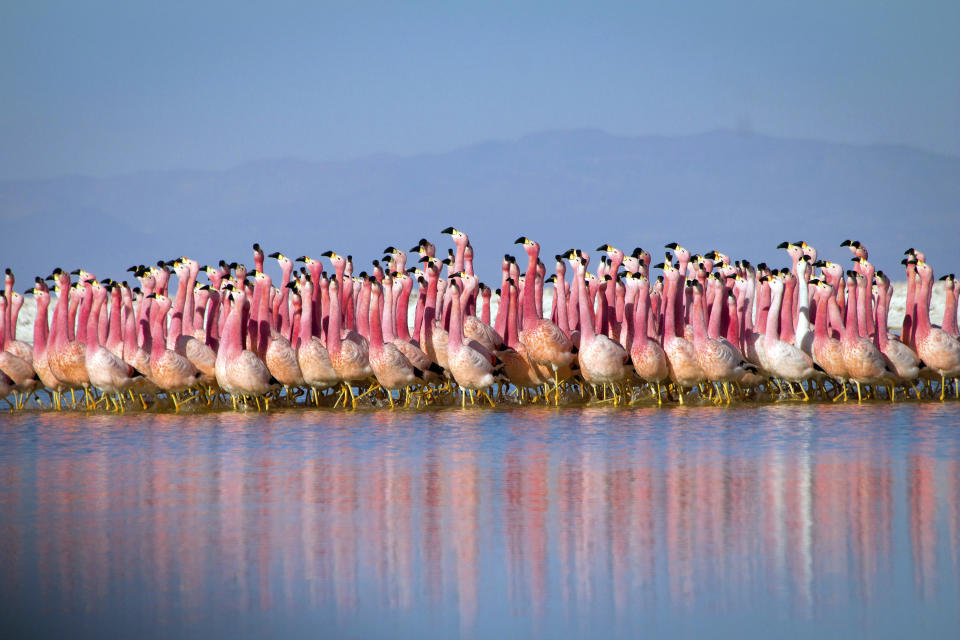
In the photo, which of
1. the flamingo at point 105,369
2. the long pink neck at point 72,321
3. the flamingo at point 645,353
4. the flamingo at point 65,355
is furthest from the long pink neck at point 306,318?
the flamingo at point 645,353

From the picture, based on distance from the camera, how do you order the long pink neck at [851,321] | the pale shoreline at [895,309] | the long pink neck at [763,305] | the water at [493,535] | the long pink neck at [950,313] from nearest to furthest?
1. the water at [493,535]
2. the long pink neck at [851,321]
3. the long pink neck at [950,313]
4. the long pink neck at [763,305]
5. the pale shoreline at [895,309]

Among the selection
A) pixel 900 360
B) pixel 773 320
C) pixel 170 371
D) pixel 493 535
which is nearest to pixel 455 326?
pixel 170 371

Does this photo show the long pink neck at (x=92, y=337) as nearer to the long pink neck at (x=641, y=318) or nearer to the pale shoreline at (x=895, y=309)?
the long pink neck at (x=641, y=318)

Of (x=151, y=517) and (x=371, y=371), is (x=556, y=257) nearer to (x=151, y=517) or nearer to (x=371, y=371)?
(x=371, y=371)

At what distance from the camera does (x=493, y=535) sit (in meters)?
8.55

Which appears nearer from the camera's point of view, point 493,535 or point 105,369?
point 493,535

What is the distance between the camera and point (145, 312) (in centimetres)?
1909

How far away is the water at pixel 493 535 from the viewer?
6797 millimetres

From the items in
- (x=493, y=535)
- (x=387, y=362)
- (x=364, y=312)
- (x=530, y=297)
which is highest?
(x=530, y=297)

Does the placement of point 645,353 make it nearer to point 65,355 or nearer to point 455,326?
point 455,326

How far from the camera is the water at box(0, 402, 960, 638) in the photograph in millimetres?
6797

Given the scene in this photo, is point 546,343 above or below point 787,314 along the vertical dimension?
below

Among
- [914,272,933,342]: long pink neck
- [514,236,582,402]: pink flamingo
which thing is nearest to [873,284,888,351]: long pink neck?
[914,272,933,342]: long pink neck

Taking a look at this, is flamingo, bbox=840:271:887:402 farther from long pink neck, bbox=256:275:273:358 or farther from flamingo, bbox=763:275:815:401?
long pink neck, bbox=256:275:273:358
